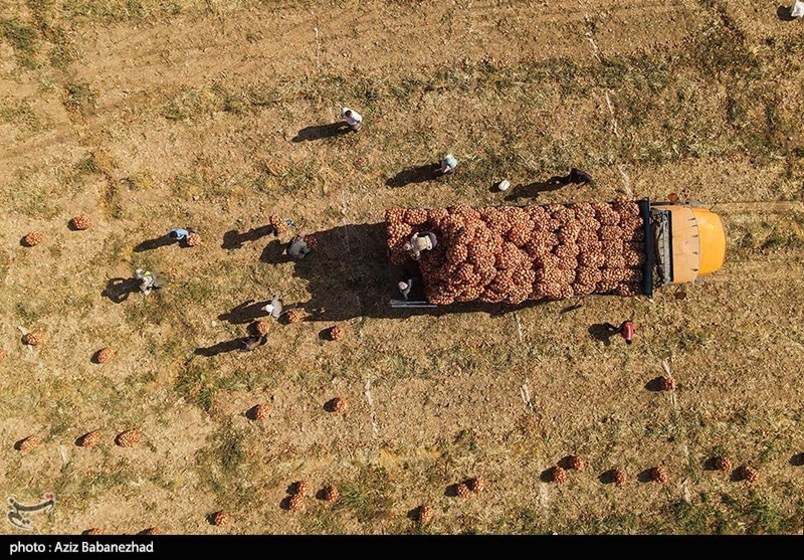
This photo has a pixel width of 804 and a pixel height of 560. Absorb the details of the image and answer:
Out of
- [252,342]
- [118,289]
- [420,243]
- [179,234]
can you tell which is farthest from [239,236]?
[420,243]

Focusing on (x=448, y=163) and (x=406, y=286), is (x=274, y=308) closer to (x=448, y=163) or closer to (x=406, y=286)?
(x=406, y=286)

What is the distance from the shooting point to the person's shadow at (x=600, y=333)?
1573 cm

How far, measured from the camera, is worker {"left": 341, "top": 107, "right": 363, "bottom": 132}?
1484cm

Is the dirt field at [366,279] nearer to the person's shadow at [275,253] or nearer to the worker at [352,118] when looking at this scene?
the person's shadow at [275,253]

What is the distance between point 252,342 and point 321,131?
7.09m

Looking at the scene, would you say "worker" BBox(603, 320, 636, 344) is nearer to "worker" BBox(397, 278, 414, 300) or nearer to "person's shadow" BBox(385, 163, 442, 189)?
"worker" BBox(397, 278, 414, 300)

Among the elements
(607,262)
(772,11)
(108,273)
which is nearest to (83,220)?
(108,273)

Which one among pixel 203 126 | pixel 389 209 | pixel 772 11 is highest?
pixel 772 11

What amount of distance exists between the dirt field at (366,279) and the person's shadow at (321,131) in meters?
0.34

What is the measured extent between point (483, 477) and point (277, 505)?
655 cm

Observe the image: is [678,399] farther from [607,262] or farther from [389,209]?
[389,209]

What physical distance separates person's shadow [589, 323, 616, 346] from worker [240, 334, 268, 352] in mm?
10507

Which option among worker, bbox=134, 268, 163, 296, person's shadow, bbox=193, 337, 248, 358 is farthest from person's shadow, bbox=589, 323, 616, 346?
worker, bbox=134, 268, 163, 296

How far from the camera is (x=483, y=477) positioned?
50.6 feet
